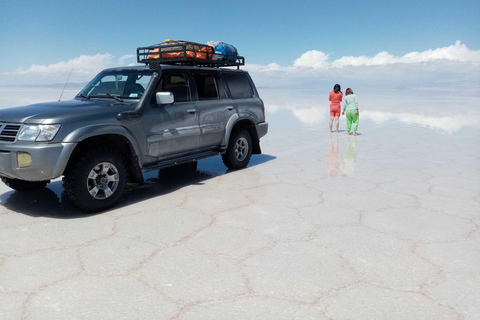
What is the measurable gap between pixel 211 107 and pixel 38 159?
274cm

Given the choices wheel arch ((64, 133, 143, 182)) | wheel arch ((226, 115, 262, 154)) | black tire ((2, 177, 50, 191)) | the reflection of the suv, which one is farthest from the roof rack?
black tire ((2, 177, 50, 191))

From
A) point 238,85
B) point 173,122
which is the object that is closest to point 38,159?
point 173,122

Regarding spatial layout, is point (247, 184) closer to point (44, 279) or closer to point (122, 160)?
point (122, 160)

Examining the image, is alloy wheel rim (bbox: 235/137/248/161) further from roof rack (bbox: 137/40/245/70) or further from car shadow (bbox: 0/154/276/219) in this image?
roof rack (bbox: 137/40/245/70)

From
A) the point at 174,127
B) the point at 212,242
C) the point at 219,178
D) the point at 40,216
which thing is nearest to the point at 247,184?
the point at 219,178

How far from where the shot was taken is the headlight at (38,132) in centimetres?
419

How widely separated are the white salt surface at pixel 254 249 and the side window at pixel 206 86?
128cm

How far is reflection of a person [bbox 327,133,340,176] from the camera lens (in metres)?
6.96

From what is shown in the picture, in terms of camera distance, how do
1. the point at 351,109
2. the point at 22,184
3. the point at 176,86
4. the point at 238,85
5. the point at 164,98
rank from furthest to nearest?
the point at 351,109 → the point at 238,85 → the point at 176,86 → the point at 22,184 → the point at 164,98

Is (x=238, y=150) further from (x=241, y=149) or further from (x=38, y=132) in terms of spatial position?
(x=38, y=132)

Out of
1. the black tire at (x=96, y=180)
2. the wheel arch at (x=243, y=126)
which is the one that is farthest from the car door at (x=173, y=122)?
the wheel arch at (x=243, y=126)

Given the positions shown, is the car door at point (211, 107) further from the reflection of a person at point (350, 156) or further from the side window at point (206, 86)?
the reflection of a person at point (350, 156)

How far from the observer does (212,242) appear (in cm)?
381

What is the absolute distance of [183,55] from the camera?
608 centimetres
